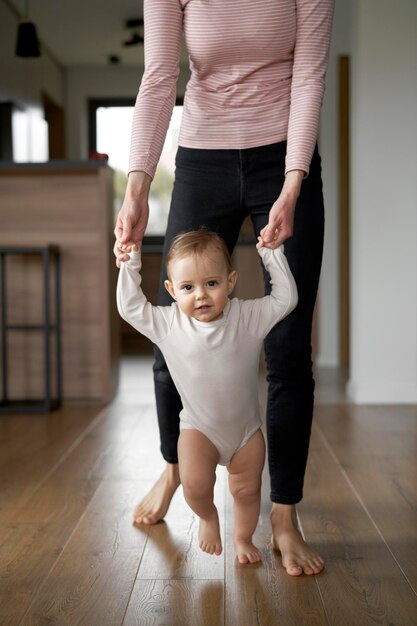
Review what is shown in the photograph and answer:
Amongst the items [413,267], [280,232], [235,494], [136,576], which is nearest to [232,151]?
[280,232]

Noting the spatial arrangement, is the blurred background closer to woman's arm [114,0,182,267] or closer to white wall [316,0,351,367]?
white wall [316,0,351,367]

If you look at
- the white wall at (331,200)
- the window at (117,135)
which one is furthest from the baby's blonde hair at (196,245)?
the window at (117,135)

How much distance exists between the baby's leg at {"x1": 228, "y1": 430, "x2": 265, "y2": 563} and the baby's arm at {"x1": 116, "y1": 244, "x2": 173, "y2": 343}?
270mm

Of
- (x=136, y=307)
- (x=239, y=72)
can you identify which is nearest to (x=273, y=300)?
(x=136, y=307)

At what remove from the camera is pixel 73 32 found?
25.2 ft

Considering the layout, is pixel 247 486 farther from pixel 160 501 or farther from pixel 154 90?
pixel 154 90

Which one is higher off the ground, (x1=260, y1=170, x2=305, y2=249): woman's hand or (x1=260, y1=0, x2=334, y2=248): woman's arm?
(x1=260, y1=0, x2=334, y2=248): woman's arm

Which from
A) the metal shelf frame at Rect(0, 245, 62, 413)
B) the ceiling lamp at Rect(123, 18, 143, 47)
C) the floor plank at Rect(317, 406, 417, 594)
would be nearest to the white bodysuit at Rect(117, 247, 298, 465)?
the floor plank at Rect(317, 406, 417, 594)

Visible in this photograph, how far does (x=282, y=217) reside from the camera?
1638 millimetres

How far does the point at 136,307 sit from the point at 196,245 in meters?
0.16

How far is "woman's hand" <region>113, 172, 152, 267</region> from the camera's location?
5.51 ft

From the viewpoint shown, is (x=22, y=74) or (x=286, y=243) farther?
A: (x=22, y=74)

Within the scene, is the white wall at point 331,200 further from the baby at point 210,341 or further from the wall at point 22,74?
the baby at point 210,341

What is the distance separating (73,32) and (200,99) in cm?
627
